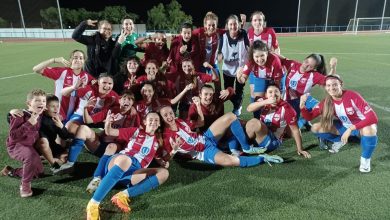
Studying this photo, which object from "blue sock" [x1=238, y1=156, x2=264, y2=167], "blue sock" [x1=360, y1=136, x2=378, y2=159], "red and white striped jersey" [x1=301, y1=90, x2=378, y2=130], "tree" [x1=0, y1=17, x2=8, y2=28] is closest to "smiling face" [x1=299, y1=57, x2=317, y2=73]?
"red and white striped jersey" [x1=301, y1=90, x2=378, y2=130]

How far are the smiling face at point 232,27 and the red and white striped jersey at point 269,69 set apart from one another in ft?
2.37

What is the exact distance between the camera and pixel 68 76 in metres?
4.16

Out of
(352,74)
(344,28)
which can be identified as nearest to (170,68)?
(352,74)

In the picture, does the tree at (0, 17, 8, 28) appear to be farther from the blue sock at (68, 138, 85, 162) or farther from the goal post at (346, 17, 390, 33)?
the goal post at (346, 17, 390, 33)

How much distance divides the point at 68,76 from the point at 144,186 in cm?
210

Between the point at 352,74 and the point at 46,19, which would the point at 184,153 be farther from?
the point at 46,19

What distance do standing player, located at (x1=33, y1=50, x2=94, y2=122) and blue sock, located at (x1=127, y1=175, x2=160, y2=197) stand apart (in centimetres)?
164

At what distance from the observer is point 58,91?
4172 millimetres

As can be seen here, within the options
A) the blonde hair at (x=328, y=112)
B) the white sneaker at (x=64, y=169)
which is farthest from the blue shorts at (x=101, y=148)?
the blonde hair at (x=328, y=112)

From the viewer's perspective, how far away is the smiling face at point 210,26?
15.8 feet

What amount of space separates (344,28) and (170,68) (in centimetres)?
4230

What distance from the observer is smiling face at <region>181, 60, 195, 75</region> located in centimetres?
439

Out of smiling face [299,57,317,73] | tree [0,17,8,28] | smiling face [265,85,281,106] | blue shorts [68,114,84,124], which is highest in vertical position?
tree [0,17,8,28]

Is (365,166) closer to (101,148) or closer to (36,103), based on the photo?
(101,148)
